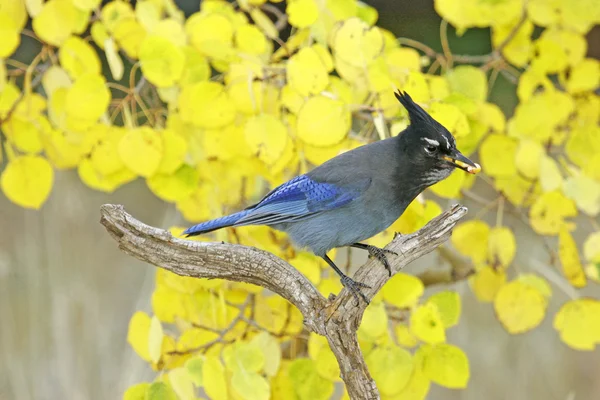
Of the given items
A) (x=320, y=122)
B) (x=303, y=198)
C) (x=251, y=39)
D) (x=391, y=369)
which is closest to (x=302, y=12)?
A: (x=251, y=39)

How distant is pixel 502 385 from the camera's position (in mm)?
3008

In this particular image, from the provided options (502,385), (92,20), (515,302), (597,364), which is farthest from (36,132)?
(597,364)

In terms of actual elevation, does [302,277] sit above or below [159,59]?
below

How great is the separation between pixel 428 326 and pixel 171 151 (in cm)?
61

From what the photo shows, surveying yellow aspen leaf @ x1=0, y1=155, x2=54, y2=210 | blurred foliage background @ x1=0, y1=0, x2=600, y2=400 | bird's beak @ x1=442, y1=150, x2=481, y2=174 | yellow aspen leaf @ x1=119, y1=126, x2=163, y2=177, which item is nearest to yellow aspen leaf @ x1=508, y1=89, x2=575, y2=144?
blurred foliage background @ x1=0, y1=0, x2=600, y2=400

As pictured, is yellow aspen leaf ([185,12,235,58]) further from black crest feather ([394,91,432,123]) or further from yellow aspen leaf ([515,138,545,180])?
yellow aspen leaf ([515,138,545,180])

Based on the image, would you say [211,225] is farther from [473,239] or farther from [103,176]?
[473,239]

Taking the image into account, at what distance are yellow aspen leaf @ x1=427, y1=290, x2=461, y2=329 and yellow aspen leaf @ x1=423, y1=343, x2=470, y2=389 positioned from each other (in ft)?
0.17

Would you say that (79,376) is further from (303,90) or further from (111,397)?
(303,90)

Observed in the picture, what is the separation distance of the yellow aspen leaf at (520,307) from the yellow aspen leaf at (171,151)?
729 millimetres

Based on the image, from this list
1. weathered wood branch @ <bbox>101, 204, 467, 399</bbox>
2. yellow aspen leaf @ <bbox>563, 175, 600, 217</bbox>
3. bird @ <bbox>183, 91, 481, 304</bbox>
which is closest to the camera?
weathered wood branch @ <bbox>101, 204, 467, 399</bbox>

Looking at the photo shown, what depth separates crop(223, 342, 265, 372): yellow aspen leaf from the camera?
1553mm

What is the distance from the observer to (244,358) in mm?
1564

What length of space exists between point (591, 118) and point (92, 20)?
1.22m
